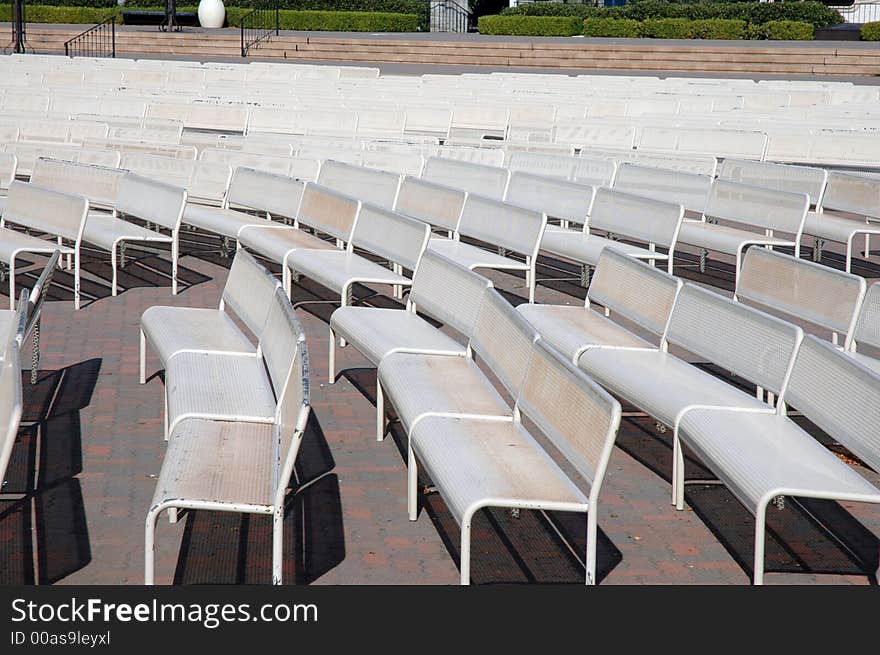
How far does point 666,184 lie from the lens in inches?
397

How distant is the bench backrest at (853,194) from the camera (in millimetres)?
9516

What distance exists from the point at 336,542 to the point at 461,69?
27.9 metres

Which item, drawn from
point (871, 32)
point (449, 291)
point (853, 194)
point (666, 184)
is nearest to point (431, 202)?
point (666, 184)

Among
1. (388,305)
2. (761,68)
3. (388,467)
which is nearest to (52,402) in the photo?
(388,467)

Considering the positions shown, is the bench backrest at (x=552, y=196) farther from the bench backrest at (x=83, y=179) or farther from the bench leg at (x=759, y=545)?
the bench leg at (x=759, y=545)

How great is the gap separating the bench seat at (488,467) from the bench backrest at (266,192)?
4901 millimetres

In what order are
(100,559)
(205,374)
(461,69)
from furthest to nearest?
(461,69)
(205,374)
(100,559)

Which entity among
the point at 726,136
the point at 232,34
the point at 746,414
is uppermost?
the point at 232,34

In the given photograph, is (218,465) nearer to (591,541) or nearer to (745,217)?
(591,541)

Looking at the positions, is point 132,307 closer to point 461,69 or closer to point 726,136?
point 726,136

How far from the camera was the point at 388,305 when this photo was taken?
886cm

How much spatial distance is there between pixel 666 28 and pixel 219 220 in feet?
100

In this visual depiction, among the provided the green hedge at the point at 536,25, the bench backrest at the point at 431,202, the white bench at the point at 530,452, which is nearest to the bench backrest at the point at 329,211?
the bench backrest at the point at 431,202

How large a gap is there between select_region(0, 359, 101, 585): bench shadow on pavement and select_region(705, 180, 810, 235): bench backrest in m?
4.88
